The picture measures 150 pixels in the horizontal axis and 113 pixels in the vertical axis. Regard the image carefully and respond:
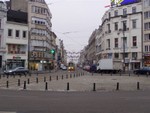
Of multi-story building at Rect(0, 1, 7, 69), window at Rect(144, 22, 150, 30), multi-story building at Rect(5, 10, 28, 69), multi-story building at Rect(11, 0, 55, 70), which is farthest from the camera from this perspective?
multi-story building at Rect(11, 0, 55, 70)

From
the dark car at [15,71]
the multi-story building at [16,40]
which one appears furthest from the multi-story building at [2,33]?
the dark car at [15,71]

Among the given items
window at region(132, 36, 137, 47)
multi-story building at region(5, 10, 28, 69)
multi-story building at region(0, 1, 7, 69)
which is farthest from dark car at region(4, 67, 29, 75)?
window at region(132, 36, 137, 47)

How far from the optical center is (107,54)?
92750mm

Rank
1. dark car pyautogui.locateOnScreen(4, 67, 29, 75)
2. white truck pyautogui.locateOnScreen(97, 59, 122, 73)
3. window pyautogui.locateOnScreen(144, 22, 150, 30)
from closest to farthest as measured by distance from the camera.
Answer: dark car pyautogui.locateOnScreen(4, 67, 29, 75) → white truck pyautogui.locateOnScreen(97, 59, 122, 73) → window pyautogui.locateOnScreen(144, 22, 150, 30)

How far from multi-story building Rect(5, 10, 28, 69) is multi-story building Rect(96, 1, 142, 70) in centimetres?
2298

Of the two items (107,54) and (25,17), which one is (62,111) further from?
(107,54)

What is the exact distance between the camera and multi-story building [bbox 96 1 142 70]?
82750mm

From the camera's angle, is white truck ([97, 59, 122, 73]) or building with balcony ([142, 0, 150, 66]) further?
building with balcony ([142, 0, 150, 66])

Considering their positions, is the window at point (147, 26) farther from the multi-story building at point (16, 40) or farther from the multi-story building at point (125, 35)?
the multi-story building at point (16, 40)

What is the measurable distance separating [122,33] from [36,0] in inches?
996

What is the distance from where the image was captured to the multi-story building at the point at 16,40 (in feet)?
246

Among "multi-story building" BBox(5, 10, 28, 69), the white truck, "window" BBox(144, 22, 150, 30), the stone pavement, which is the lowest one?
the stone pavement

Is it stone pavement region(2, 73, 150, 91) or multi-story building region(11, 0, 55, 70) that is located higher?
multi-story building region(11, 0, 55, 70)

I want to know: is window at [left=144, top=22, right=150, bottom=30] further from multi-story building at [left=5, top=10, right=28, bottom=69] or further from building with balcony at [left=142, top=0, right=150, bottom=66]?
multi-story building at [left=5, top=10, right=28, bottom=69]
